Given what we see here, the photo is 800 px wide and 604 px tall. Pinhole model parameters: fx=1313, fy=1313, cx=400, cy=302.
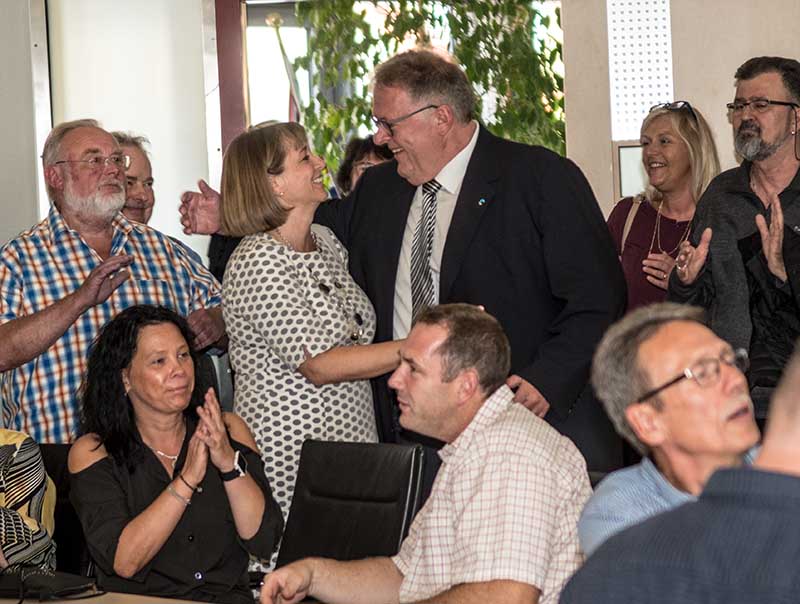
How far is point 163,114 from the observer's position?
6.11 meters

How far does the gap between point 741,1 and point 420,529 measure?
3150 millimetres

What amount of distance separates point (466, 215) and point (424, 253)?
18 cm

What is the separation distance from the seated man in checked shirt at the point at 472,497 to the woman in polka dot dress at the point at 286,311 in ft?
2.56

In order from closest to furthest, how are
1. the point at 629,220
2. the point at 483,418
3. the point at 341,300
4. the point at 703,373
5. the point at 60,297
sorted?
the point at 703,373 < the point at 483,418 < the point at 341,300 < the point at 60,297 < the point at 629,220

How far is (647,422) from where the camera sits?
2191 mm

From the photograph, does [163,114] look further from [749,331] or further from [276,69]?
[749,331]

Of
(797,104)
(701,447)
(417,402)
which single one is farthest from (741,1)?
(701,447)

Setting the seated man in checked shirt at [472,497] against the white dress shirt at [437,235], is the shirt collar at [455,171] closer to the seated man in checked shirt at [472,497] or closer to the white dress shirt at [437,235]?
the white dress shirt at [437,235]

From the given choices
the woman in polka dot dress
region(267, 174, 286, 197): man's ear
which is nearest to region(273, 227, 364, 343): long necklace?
the woman in polka dot dress

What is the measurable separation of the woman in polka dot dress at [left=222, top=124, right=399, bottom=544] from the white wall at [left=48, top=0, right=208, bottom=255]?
2.24 m

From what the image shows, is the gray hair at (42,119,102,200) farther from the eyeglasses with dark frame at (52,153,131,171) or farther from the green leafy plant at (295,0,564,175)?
the green leafy plant at (295,0,564,175)

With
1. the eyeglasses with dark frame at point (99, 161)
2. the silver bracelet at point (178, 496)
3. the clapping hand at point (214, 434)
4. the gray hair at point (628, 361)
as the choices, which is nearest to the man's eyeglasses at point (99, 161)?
the eyeglasses with dark frame at point (99, 161)

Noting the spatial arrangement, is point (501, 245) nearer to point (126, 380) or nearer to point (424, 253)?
point (424, 253)

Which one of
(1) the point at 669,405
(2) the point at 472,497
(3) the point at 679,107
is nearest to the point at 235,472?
(2) the point at 472,497
